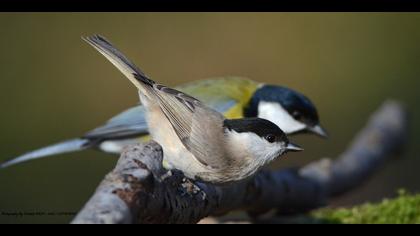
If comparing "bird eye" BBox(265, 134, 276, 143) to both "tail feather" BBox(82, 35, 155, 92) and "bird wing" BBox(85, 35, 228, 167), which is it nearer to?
"bird wing" BBox(85, 35, 228, 167)

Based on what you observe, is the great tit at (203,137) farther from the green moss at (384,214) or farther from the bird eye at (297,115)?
the bird eye at (297,115)

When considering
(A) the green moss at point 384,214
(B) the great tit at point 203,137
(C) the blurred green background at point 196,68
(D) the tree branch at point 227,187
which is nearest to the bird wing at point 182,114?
(B) the great tit at point 203,137

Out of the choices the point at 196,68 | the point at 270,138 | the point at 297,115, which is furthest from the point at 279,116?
the point at 196,68

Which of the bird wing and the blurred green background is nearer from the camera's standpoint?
the bird wing

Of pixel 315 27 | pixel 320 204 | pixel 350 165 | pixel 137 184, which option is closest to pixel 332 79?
pixel 315 27

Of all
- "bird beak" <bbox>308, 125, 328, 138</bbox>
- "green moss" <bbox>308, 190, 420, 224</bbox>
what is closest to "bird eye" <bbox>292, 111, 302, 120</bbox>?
"bird beak" <bbox>308, 125, 328, 138</bbox>

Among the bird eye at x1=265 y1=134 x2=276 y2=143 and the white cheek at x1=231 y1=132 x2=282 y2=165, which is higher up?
the bird eye at x1=265 y1=134 x2=276 y2=143
